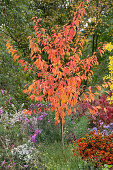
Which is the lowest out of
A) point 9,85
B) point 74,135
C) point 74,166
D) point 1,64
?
point 74,166

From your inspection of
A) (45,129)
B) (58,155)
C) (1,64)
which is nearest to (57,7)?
(1,64)

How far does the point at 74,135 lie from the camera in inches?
205

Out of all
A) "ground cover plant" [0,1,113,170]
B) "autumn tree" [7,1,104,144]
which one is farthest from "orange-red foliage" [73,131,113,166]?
"autumn tree" [7,1,104,144]

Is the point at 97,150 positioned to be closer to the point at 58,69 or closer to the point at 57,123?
the point at 57,123

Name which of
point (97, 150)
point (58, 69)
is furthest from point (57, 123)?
point (58, 69)

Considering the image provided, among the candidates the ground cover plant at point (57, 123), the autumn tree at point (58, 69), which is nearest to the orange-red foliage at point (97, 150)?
the ground cover plant at point (57, 123)

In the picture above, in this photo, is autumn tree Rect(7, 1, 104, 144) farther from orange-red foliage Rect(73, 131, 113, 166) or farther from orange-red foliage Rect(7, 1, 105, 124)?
orange-red foliage Rect(73, 131, 113, 166)

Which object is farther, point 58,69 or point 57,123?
point 57,123

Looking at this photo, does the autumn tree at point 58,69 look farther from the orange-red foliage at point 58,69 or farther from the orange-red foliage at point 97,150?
A: the orange-red foliage at point 97,150

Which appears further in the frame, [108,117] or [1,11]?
[1,11]

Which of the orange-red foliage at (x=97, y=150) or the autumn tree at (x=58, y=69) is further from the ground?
the autumn tree at (x=58, y=69)

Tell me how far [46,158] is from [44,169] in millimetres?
288

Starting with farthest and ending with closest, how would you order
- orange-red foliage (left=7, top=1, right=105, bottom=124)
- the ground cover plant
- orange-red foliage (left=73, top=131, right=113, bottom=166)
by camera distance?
orange-red foliage (left=7, top=1, right=105, bottom=124)
the ground cover plant
orange-red foliage (left=73, top=131, right=113, bottom=166)

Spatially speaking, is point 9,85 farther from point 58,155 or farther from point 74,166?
point 74,166
